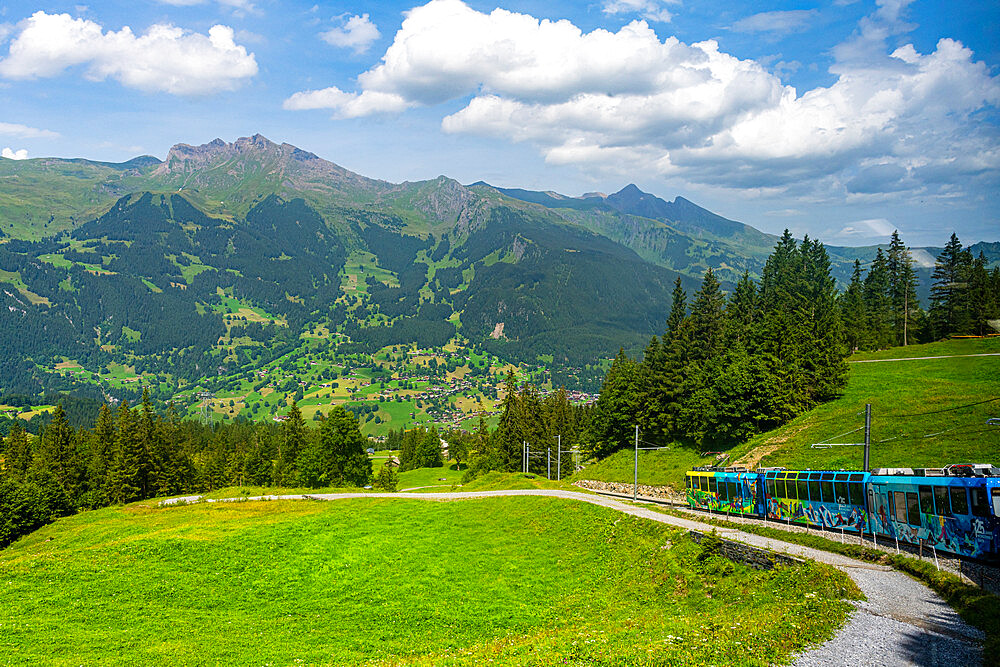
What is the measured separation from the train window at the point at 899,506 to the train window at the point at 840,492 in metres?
3.41

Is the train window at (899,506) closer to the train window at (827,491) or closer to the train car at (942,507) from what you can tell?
the train car at (942,507)

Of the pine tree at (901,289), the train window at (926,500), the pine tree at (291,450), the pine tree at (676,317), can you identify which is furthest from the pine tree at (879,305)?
the pine tree at (291,450)

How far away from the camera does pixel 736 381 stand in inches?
2328

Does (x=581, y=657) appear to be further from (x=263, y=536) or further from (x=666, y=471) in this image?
(x=666, y=471)

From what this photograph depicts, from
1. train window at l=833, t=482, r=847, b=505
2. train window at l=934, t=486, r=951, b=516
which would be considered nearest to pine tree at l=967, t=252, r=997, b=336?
train window at l=833, t=482, r=847, b=505

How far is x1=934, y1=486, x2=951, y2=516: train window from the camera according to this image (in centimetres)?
2383

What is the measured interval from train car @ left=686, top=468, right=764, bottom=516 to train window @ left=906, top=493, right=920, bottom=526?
39.0 feet

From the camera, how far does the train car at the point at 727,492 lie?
3838 cm

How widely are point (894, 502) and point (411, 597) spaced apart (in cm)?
2315

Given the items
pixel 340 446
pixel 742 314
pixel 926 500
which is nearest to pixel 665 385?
pixel 742 314

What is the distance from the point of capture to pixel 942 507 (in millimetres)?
24031

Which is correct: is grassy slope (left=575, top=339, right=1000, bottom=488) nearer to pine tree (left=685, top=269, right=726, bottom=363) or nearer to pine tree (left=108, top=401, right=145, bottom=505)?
pine tree (left=685, top=269, right=726, bottom=363)

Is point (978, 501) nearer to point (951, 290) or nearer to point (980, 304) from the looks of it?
point (980, 304)

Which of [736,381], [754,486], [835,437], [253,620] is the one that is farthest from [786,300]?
[253,620]
